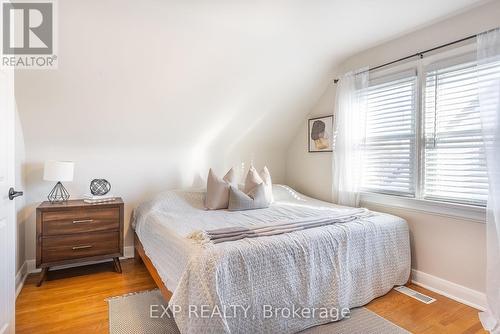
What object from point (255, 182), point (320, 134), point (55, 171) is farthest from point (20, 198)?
point (320, 134)

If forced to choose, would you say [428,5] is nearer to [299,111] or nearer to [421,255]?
[299,111]

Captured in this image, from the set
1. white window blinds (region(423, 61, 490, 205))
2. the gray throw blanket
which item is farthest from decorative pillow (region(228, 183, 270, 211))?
white window blinds (region(423, 61, 490, 205))

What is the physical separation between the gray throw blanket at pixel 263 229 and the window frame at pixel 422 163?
1.91 ft

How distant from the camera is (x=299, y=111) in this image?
3.86m

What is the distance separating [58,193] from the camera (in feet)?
9.84

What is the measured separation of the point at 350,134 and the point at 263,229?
169 centimetres

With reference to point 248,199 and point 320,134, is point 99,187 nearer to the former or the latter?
point 248,199

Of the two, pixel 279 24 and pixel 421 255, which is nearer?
pixel 279 24

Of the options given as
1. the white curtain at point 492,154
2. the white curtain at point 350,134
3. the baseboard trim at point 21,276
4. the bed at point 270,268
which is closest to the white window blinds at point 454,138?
the white curtain at point 492,154

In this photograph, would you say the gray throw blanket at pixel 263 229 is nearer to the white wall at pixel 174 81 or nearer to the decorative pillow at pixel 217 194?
the decorative pillow at pixel 217 194

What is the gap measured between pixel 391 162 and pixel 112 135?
2.97m

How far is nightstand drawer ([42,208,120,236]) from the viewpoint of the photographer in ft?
8.50

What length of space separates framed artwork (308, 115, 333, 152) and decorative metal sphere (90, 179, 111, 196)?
2.57 metres

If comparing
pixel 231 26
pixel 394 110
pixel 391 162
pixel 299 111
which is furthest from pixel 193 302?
pixel 299 111
